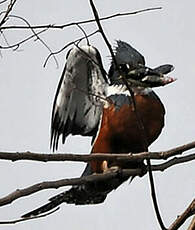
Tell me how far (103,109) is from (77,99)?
0.61 feet

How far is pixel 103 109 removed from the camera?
10.9 feet

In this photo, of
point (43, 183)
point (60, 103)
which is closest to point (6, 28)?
point (43, 183)

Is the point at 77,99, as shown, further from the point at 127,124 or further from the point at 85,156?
the point at 85,156

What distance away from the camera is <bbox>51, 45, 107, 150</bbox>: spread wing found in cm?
327

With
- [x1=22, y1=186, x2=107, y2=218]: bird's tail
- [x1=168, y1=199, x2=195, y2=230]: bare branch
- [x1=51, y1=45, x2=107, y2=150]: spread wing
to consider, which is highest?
[x1=51, y1=45, x2=107, y2=150]: spread wing

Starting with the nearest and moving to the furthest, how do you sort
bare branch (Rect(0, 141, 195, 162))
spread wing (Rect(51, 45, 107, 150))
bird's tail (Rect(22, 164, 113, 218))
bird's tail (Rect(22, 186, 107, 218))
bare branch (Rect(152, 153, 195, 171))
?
bare branch (Rect(0, 141, 195, 162)) < bare branch (Rect(152, 153, 195, 171)) < bird's tail (Rect(22, 186, 107, 218)) < bird's tail (Rect(22, 164, 113, 218)) < spread wing (Rect(51, 45, 107, 150))

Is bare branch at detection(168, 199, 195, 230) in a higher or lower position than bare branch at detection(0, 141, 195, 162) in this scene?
lower

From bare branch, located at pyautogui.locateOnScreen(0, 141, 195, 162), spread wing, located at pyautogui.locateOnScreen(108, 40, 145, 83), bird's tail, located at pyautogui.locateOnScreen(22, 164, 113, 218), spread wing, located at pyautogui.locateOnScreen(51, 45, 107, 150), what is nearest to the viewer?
bare branch, located at pyautogui.locateOnScreen(0, 141, 195, 162)

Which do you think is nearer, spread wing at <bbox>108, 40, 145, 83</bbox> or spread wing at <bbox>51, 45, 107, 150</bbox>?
spread wing at <bbox>108, 40, 145, 83</bbox>

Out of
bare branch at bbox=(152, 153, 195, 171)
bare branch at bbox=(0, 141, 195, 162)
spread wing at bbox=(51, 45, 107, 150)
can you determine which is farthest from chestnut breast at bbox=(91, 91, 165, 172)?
bare branch at bbox=(0, 141, 195, 162)

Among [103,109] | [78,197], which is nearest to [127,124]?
[103,109]

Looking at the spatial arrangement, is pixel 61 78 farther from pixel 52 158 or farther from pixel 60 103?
pixel 52 158

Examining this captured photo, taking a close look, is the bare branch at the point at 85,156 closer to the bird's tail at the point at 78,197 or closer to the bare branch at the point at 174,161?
the bare branch at the point at 174,161

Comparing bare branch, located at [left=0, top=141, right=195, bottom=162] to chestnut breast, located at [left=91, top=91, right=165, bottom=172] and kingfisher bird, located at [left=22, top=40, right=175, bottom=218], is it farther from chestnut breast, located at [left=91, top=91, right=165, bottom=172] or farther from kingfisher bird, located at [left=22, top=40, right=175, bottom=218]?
chestnut breast, located at [left=91, top=91, right=165, bottom=172]
